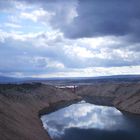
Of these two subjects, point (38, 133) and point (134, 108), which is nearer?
point (38, 133)

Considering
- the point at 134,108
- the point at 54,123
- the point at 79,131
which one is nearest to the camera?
the point at 79,131

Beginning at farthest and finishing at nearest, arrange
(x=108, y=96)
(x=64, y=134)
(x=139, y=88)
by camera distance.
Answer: (x=108, y=96) < (x=139, y=88) < (x=64, y=134)

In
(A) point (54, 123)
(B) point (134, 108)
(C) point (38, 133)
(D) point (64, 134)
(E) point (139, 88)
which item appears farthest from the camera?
(E) point (139, 88)

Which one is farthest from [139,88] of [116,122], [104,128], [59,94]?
[104,128]

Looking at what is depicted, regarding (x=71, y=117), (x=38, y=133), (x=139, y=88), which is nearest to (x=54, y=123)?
(x=71, y=117)

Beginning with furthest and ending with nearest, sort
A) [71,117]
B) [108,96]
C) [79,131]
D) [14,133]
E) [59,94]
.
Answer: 1. [108,96]
2. [59,94]
3. [71,117]
4. [79,131]
5. [14,133]

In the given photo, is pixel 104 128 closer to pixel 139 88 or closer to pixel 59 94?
pixel 139 88

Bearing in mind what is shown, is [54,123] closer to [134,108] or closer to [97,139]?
[97,139]

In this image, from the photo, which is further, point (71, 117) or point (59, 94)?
point (59, 94)
